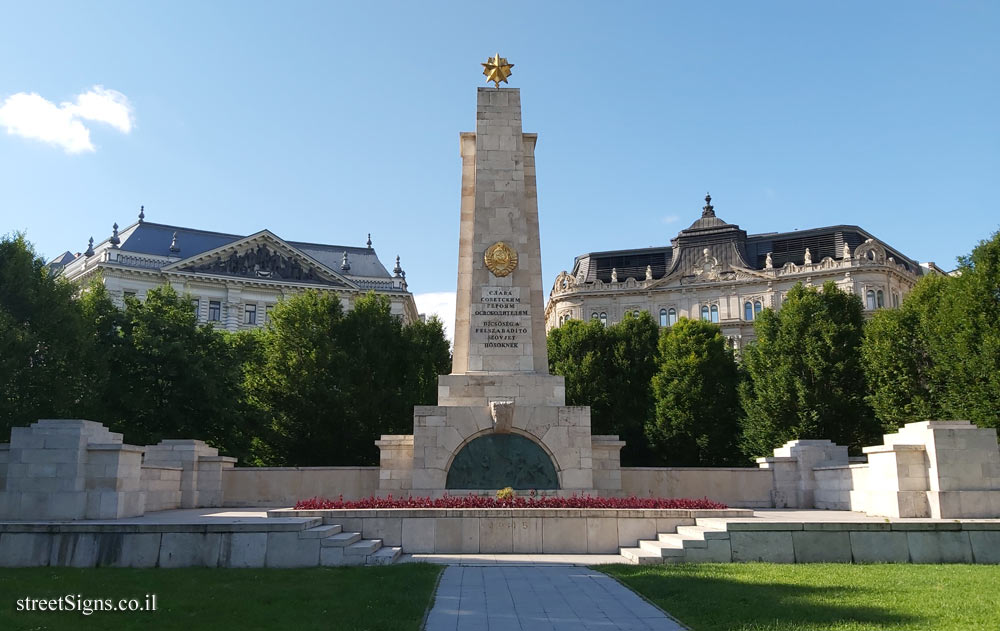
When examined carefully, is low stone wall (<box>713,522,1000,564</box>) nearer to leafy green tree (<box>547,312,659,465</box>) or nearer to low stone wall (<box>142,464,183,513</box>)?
low stone wall (<box>142,464,183,513</box>)

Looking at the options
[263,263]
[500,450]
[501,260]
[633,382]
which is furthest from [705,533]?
[263,263]

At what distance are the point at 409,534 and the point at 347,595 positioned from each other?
588 centimetres

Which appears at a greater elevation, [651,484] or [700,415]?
[700,415]

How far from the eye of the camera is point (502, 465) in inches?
824

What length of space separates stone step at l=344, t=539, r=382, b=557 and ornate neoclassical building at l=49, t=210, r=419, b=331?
54941mm

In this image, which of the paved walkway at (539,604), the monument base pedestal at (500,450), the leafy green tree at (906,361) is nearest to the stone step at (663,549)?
the paved walkway at (539,604)

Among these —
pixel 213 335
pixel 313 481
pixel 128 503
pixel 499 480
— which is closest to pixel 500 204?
pixel 499 480

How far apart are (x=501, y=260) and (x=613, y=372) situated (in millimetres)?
23390

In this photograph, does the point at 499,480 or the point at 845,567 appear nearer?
the point at 845,567

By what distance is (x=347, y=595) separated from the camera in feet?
35.5

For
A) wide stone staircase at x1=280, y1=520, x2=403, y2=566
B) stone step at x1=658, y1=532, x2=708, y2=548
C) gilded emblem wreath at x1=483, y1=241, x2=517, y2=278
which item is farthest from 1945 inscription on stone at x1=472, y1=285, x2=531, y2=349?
wide stone staircase at x1=280, y1=520, x2=403, y2=566

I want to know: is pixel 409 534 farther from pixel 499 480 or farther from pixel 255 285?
pixel 255 285

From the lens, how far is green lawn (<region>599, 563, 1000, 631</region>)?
8.77 meters

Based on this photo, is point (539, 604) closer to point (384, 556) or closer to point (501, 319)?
point (384, 556)
